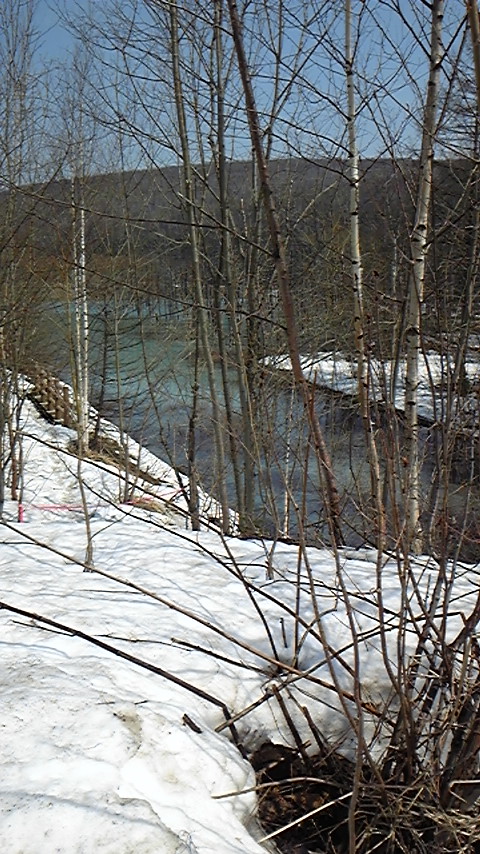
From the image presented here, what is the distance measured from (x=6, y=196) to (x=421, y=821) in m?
7.07

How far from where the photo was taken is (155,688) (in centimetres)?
240

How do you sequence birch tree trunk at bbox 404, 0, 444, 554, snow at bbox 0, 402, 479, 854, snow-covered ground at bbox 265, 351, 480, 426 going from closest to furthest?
snow at bbox 0, 402, 479, 854 → snow-covered ground at bbox 265, 351, 480, 426 → birch tree trunk at bbox 404, 0, 444, 554

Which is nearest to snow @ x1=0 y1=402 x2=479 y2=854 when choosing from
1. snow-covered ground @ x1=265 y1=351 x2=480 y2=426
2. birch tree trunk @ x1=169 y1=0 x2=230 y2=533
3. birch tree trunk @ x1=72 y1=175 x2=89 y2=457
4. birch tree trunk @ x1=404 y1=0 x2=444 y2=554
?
snow-covered ground @ x1=265 y1=351 x2=480 y2=426

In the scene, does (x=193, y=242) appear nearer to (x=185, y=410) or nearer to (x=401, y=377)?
(x=401, y=377)

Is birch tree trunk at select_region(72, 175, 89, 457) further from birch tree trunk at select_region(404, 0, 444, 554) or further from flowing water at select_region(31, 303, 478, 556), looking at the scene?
birch tree trunk at select_region(404, 0, 444, 554)

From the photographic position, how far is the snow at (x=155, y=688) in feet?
5.78

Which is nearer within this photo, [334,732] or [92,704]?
[92,704]

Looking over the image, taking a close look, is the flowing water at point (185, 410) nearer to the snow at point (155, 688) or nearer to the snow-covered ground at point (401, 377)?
the snow-covered ground at point (401, 377)

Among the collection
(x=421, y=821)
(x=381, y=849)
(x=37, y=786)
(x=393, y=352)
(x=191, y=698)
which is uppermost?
(x=393, y=352)

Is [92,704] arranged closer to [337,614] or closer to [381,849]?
[381,849]

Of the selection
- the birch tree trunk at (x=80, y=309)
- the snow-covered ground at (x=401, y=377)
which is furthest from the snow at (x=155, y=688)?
the birch tree trunk at (x=80, y=309)

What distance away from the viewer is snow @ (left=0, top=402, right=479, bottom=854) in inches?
69.4

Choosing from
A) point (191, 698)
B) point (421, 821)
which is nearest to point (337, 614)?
point (191, 698)

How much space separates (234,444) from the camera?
24.9 feet
